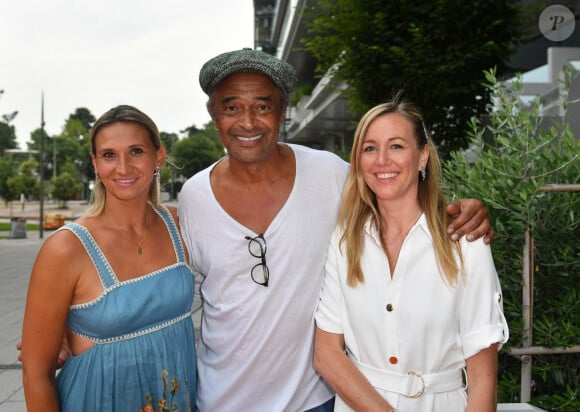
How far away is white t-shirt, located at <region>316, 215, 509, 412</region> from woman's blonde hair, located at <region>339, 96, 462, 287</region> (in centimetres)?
4

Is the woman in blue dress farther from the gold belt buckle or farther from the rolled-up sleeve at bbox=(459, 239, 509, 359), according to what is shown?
the rolled-up sleeve at bbox=(459, 239, 509, 359)

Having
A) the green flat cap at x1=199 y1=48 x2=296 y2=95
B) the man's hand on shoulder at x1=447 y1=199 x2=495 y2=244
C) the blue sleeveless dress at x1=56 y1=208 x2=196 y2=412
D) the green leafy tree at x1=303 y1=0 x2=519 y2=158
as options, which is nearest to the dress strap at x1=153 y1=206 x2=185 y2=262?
the blue sleeveless dress at x1=56 y1=208 x2=196 y2=412

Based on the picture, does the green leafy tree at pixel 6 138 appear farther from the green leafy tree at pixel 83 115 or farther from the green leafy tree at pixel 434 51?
the green leafy tree at pixel 434 51

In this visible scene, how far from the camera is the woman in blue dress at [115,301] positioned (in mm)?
2195

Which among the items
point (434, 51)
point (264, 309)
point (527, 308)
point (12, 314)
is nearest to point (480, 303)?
point (264, 309)

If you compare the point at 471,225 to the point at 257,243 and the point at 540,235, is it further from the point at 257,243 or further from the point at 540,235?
the point at 540,235

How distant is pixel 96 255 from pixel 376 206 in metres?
1.17

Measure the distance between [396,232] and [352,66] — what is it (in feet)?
24.6

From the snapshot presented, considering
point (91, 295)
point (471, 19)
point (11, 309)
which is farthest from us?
point (11, 309)

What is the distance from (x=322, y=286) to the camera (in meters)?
2.56

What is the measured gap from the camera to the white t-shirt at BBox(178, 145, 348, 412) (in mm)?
2514

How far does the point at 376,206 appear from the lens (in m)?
2.42

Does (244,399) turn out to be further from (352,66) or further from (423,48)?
(352,66)

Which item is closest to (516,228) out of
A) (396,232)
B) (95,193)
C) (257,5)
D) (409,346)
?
(396,232)
